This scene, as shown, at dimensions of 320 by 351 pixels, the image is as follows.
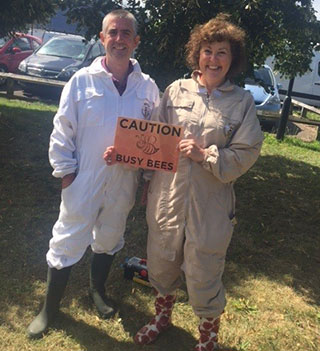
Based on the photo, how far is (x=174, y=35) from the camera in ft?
15.5

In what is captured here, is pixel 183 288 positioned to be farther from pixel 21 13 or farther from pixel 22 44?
pixel 22 44

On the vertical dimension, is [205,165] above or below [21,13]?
below

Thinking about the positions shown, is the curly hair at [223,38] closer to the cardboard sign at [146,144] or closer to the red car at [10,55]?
the cardboard sign at [146,144]

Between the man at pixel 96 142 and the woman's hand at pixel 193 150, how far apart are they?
17.9 inches

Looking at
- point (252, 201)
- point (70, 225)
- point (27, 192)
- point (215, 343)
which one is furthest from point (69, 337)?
point (252, 201)

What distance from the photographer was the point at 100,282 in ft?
10.5

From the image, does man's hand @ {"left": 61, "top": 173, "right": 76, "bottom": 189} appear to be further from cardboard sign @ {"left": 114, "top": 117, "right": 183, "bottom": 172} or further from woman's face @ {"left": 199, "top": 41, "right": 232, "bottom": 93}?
woman's face @ {"left": 199, "top": 41, "right": 232, "bottom": 93}

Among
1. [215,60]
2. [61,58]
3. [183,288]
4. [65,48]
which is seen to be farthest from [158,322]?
[65,48]

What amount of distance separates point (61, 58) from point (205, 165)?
1003 cm

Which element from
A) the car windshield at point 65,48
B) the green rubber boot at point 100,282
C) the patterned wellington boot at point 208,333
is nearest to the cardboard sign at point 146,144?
the green rubber boot at point 100,282

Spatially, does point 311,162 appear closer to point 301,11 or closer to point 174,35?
point 301,11

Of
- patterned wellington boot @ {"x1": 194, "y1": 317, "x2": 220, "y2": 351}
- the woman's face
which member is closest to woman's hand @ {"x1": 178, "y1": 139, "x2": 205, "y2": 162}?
the woman's face

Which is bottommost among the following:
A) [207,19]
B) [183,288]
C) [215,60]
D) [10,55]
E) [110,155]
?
[183,288]

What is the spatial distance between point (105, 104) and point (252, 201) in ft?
10.7
